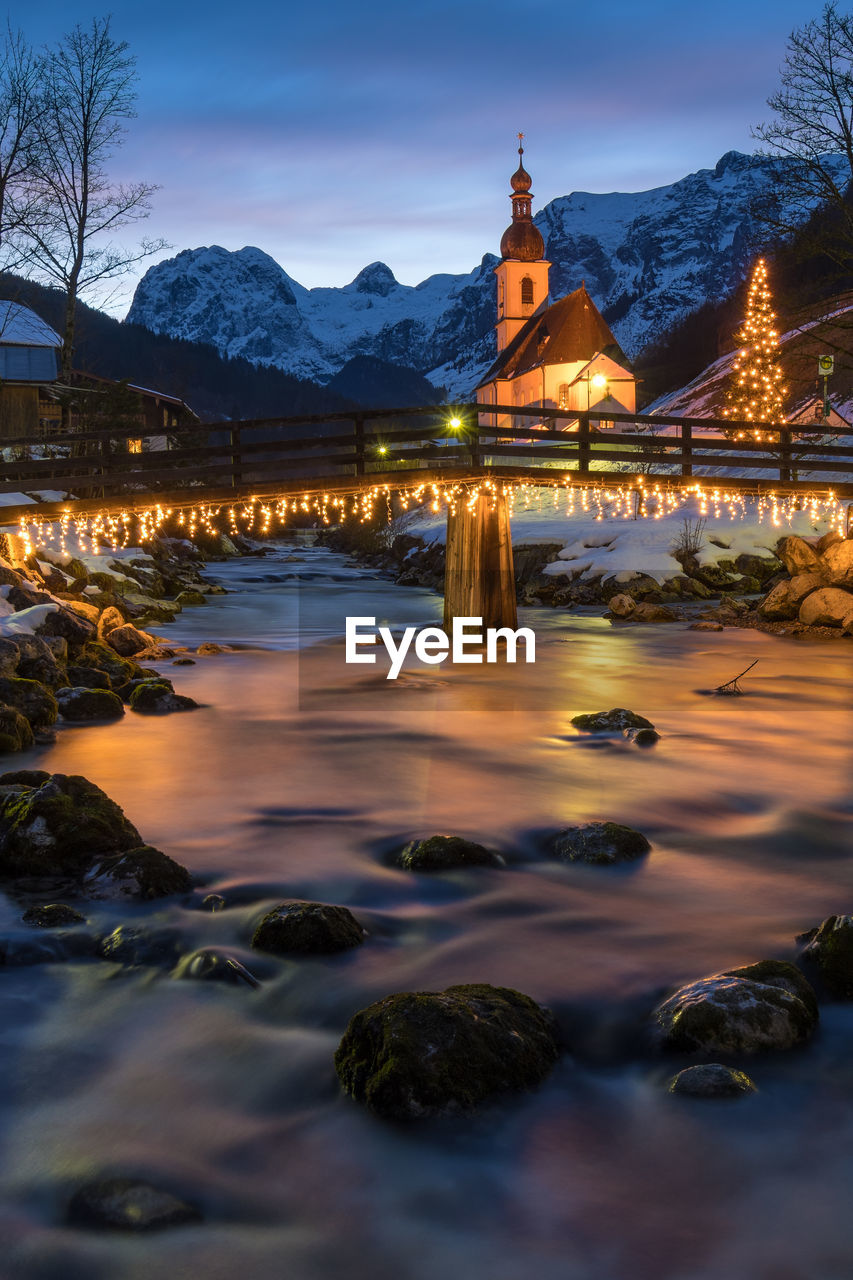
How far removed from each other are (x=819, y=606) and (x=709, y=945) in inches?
707

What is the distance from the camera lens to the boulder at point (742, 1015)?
5.17 meters

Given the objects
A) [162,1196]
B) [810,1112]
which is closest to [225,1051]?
[162,1196]

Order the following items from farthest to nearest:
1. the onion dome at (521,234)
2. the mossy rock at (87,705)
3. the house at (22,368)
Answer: the onion dome at (521,234) < the house at (22,368) < the mossy rock at (87,705)

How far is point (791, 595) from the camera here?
23.8m

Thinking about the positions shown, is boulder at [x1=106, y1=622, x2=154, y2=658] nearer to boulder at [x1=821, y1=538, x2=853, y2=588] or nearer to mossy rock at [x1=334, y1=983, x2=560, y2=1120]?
mossy rock at [x1=334, y1=983, x2=560, y2=1120]

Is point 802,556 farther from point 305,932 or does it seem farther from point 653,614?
point 305,932

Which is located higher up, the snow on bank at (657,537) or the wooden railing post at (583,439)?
the wooden railing post at (583,439)

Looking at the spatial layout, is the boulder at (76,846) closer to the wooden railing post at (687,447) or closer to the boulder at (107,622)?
the boulder at (107,622)

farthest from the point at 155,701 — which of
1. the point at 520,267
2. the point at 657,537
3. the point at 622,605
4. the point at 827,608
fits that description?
the point at 520,267

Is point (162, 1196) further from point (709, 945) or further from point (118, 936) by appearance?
point (709, 945)

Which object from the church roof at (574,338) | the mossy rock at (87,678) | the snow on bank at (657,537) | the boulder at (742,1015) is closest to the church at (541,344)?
the church roof at (574,338)

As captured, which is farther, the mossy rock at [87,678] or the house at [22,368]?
the house at [22,368]

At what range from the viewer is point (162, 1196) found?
167 inches

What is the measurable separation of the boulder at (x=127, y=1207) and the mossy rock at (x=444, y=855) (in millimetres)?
4254
